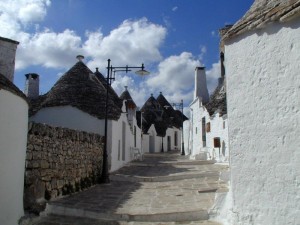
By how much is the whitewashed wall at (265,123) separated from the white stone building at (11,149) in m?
3.67

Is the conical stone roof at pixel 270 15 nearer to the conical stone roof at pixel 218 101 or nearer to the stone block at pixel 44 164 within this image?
the stone block at pixel 44 164

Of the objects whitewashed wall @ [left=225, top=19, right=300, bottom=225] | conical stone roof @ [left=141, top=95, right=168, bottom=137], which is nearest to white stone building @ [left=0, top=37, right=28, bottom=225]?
whitewashed wall @ [left=225, top=19, right=300, bottom=225]

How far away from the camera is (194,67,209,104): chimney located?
24.3 m

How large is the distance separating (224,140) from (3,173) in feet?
45.0

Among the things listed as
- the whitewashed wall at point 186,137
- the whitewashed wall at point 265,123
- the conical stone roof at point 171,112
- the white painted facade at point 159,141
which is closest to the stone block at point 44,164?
the whitewashed wall at point 265,123

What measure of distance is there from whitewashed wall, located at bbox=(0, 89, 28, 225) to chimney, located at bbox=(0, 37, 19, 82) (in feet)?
5.83

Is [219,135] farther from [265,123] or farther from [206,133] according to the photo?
[265,123]

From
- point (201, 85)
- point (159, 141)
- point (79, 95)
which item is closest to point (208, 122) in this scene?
point (201, 85)

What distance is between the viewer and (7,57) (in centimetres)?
826

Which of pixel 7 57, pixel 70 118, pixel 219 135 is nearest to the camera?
pixel 7 57

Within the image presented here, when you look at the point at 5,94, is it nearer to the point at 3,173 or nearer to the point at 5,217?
the point at 3,173

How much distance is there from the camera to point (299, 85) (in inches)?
190

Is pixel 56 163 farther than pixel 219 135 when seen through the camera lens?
No

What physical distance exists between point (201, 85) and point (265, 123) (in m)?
19.4
